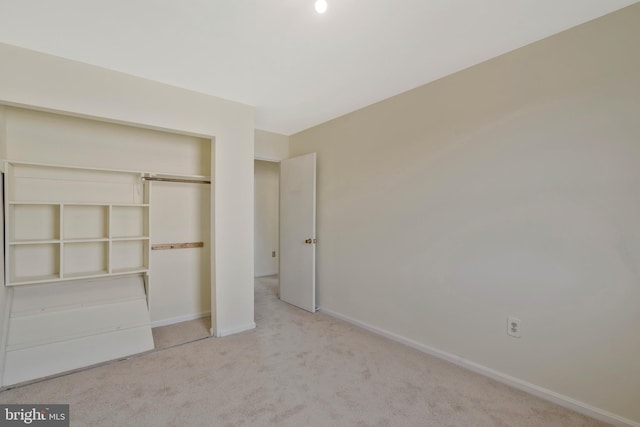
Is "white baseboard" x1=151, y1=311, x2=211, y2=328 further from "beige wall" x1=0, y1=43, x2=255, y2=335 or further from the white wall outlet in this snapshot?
the white wall outlet

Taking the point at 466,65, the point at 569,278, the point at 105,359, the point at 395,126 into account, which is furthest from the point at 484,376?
the point at 105,359

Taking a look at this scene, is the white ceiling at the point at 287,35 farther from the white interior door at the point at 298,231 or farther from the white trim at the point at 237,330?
the white trim at the point at 237,330

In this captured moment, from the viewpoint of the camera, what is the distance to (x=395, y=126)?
2.79 m

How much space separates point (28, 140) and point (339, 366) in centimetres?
329

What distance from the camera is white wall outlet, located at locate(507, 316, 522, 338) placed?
2008 mm

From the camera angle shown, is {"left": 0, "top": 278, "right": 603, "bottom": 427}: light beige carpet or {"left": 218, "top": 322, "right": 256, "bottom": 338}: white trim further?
{"left": 218, "top": 322, "right": 256, "bottom": 338}: white trim

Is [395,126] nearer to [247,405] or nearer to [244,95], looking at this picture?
[244,95]

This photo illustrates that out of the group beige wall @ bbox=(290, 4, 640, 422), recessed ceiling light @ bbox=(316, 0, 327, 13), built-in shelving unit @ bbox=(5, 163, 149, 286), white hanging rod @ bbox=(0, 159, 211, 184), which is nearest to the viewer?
recessed ceiling light @ bbox=(316, 0, 327, 13)

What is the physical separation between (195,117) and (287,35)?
4.50 feet

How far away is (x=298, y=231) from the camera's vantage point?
3.79m

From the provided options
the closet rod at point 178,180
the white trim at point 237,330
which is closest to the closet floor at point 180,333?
the white trim at point 237,330

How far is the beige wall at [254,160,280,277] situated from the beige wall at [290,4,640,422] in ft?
10.1

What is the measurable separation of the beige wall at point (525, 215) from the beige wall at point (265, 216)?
309cm

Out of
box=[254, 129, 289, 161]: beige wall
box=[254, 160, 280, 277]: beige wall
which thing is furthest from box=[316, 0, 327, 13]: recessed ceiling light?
box=[254, 160, 280, 277]: beige wall
